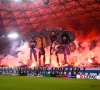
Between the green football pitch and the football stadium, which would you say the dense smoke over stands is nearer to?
the football stadium

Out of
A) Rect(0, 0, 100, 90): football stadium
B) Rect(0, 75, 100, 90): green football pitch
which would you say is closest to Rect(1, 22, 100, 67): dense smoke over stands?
Rect(0, 0, 100, 90): football stadium

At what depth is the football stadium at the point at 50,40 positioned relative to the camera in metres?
31.5

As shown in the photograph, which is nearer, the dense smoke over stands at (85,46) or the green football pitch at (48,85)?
the green football pitch at (48,85)

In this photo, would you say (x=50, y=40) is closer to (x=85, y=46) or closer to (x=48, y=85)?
(x=85, y=46)

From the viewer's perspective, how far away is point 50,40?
36219 mm

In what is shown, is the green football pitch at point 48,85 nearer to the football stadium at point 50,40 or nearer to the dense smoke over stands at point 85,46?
the football stadium at point 50,40

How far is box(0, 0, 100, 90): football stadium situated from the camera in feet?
103

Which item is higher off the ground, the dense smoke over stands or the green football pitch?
the dense smoke over stands

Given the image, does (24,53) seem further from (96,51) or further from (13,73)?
(96,51)

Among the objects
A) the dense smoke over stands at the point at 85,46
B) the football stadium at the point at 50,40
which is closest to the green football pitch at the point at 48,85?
the football stadium at the point at 50,40

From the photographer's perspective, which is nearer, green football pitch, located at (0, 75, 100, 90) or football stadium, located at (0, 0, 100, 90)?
green football pitch, located at (0, 75, 100, 90)

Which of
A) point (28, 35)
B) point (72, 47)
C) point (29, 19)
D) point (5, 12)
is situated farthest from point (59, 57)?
point (5, 12)

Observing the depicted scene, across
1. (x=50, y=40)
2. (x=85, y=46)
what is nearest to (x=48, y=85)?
(x=85, y=46)

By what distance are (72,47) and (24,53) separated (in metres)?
9.73
